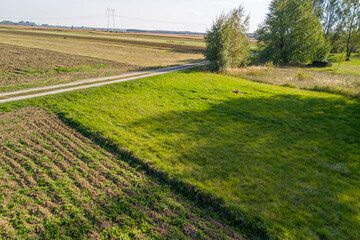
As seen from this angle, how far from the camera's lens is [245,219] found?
18.5 ft

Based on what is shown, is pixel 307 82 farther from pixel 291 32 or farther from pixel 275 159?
pixel 291 32

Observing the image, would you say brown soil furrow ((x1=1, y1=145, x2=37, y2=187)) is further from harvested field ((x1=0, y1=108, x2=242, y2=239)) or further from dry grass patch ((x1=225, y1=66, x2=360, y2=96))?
dry grass patch ((x1=225, y1=66, x2=360, y2=96))

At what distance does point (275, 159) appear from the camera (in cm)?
848

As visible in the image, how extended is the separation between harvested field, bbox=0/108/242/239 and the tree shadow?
136cm

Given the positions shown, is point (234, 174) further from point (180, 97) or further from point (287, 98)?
point (287, 98)

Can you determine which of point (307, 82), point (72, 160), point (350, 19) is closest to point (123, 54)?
point (307, 82)

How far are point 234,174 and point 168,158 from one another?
2.44m

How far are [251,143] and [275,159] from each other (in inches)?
55.1

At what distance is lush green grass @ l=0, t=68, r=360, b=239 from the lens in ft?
19.9

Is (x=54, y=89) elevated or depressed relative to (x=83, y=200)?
elevated

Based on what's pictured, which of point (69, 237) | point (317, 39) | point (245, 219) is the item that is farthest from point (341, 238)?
point (317, 39)

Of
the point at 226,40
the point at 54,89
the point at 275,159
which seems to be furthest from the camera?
the point at 226,40

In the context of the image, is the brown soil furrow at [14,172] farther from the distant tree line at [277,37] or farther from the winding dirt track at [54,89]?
the distant tree line at [277,37]

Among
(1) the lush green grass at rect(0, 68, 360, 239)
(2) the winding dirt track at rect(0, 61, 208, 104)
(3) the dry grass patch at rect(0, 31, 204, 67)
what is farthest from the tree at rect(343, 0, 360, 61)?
(2) the winding dirt track at rect(0, 61, 208, 104)
